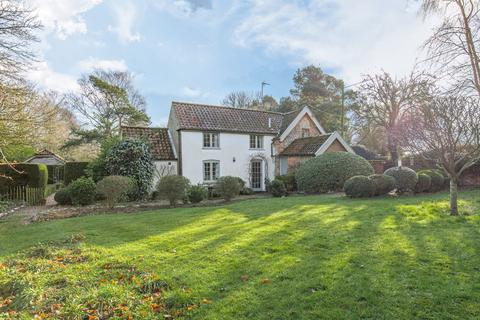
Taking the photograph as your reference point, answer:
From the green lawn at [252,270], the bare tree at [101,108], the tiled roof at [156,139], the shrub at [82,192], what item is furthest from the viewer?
the bare tree at [101,108]

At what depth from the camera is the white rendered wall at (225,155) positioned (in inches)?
788

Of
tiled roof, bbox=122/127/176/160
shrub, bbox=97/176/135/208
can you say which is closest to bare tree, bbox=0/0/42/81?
shrub, bbox=97/176/135/208

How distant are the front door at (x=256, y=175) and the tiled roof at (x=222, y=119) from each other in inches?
101

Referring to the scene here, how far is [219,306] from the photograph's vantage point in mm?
3865

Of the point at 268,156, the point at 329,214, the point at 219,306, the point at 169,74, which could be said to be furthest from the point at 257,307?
the point at 268,156

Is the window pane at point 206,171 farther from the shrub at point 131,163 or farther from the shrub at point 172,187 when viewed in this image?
the shrub at point 172,187

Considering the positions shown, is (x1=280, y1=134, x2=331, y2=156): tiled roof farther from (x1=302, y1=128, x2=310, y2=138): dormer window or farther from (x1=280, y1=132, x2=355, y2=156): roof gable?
(x1=302, y1=128, x2=310, y2=138): dormer window

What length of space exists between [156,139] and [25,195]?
27.8ft

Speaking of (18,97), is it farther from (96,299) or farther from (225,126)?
(225,126)

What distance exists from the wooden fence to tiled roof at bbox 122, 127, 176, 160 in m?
6.23

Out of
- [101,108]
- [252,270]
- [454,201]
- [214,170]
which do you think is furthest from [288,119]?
[252,270]

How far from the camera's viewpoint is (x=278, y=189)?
737 inches

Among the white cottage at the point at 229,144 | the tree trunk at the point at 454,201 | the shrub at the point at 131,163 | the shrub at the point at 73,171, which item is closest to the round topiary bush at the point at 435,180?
the white cottage at the point at 229,144

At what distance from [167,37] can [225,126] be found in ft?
29.8
